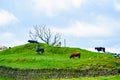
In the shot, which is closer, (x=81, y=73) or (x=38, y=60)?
(x=81, y=73)

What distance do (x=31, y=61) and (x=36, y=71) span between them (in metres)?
8.41

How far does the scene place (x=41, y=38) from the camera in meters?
136

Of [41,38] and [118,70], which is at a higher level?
[41,38]

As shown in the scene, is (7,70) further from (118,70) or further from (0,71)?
(118,70)

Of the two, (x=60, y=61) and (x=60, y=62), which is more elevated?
(x=60, y=61)

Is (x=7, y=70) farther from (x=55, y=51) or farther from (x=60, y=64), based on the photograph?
(x=55, y=51)

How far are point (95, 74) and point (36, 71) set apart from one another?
875 centimetres

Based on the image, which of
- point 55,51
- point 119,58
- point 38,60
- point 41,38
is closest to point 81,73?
point 119,58

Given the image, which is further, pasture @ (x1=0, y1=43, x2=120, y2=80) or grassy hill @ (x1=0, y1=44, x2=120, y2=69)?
grassy hill @ (x1=0, y1=44, x2=120, y2=69)

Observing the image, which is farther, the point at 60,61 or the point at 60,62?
the point at 60,61

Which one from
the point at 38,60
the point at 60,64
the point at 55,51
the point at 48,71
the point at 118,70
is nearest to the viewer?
the point at 118,70

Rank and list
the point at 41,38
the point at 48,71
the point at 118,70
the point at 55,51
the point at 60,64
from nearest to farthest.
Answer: the point at 118,70
the point at 48,71
the point at 60,64
the point at 55,51
the point at 41,38

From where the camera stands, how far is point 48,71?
174 ft

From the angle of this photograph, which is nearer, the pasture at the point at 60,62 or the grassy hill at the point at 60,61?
the pasture at the point at 60,62
